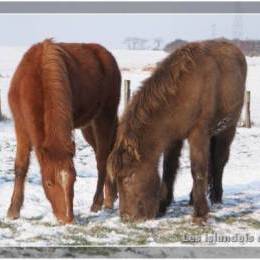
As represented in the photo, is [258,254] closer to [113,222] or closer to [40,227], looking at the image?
[113,222]

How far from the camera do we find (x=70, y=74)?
5.93 m

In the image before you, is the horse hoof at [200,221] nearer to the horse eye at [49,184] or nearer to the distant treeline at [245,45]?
the horse eye at [49,184]

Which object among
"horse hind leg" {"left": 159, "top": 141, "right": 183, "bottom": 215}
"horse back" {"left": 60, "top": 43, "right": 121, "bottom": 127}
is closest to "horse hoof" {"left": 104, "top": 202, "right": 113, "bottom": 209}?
"horse hind leg" {"left": 159, "top": 141, "right": 183, "bottom": 215}

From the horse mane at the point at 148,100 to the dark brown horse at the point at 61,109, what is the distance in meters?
0.63

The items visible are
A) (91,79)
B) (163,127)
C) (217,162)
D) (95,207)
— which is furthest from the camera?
(217,162)

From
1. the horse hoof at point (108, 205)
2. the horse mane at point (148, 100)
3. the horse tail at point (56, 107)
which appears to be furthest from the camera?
the horse hoof at point (108, 205)

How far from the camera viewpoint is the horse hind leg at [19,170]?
5.77 m

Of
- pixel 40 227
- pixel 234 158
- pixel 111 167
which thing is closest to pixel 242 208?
pixel 111 167

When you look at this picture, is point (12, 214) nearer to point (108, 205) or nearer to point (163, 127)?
point (108, 205)

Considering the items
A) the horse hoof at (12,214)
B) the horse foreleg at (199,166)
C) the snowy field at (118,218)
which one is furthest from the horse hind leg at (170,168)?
the horse hoof at (12,214)

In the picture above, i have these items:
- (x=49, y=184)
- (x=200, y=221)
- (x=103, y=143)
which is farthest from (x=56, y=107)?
(x=200, y=221)

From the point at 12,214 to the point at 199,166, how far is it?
2192mm

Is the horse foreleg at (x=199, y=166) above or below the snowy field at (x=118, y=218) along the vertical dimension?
above

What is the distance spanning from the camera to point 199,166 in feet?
19.2
